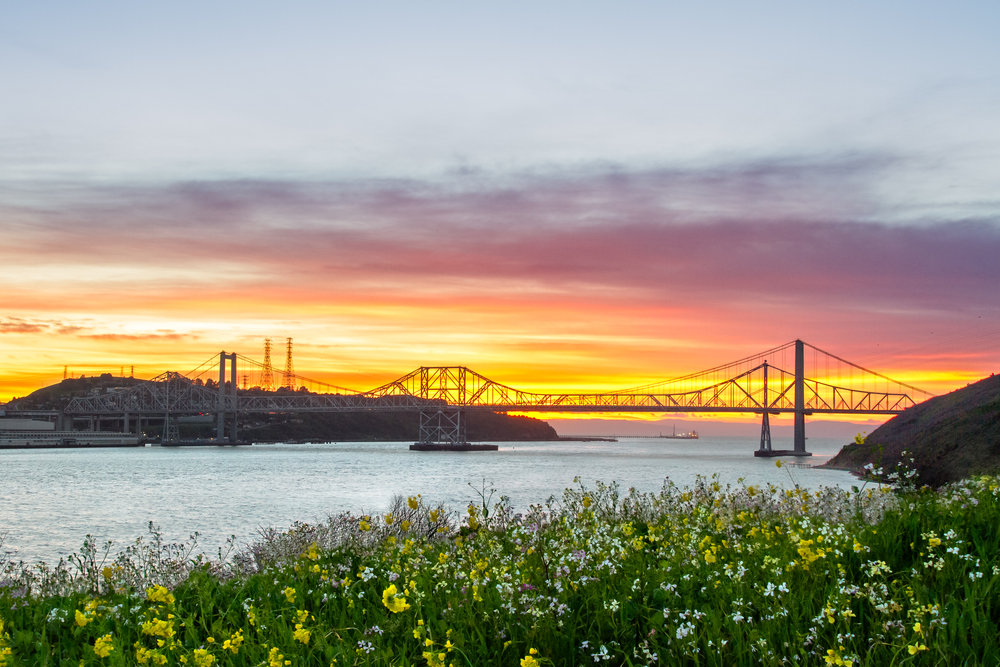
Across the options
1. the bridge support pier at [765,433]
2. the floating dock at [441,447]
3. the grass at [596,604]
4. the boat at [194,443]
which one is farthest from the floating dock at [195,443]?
the grass at [596,604]

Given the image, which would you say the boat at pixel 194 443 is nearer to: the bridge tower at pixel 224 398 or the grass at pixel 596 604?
the bridge tower at pixel 224 398

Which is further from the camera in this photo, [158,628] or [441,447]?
[441,447]

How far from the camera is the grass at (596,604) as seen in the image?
5000 mm

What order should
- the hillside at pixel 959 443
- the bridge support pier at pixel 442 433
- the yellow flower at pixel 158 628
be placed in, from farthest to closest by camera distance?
the bridge support pier at pixel 442 433 → the hillside at pixel 959 443 → the yellow flower at pixel 158 628

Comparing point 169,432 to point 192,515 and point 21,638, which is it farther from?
point 21,638

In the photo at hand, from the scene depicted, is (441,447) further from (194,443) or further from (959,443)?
(959,443)

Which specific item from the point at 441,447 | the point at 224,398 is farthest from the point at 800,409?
the point at 224,398

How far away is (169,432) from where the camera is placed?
183375 millimetres

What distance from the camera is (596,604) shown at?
19.4ft

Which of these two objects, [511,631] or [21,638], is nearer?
[511,631]

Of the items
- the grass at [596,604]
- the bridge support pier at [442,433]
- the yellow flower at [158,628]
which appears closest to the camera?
the grass at [596,604]

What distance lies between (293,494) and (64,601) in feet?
126

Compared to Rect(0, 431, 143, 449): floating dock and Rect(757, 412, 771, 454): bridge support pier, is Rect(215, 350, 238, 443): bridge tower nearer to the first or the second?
Rect(0, 431, 143, 449): floating dock

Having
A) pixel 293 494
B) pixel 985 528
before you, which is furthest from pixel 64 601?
pixel 293 494
